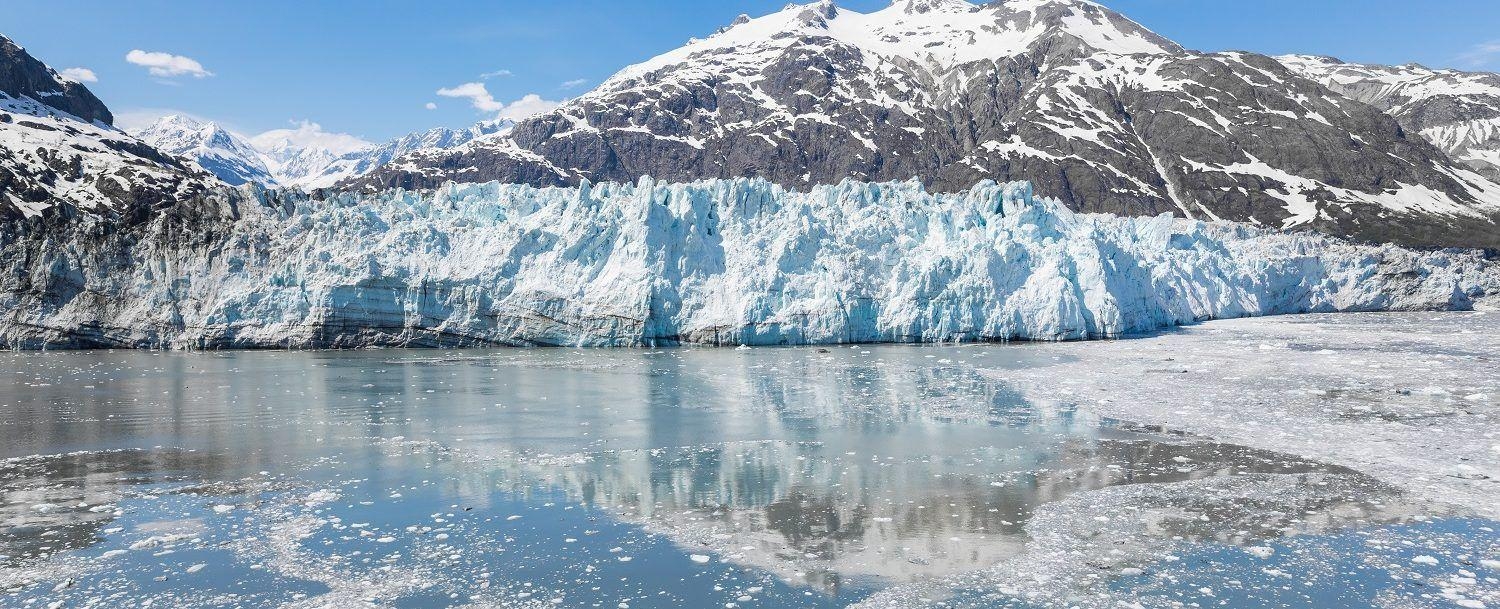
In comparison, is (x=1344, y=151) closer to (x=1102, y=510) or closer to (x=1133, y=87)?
(x=1133, y=87)

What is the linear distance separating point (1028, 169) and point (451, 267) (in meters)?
104

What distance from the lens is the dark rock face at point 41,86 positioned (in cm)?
9975

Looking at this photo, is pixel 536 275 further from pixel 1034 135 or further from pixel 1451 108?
pixel 1451 108

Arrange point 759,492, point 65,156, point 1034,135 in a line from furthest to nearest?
point 1034,135, point 65,156, point 759,492

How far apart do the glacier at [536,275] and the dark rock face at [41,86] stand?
93859 millimetres

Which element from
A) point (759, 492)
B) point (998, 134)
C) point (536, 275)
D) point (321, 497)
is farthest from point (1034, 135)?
point (321, 497)

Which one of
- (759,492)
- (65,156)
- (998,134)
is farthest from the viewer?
(998,134)

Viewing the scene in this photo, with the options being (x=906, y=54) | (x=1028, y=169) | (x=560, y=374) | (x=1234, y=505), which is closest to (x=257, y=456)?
(x=560, y=374)

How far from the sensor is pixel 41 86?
104000 millimetres

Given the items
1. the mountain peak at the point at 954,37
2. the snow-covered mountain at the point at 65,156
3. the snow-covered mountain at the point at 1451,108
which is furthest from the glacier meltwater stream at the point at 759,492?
the snow-covered mountain at the point at 1451,108

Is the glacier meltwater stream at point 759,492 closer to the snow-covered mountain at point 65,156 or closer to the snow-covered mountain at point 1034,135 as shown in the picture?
the snow-covered mountain at point 65,156

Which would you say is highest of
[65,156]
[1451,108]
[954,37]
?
[954,37]

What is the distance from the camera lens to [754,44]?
7082 inches

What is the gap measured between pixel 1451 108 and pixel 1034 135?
350 feet
